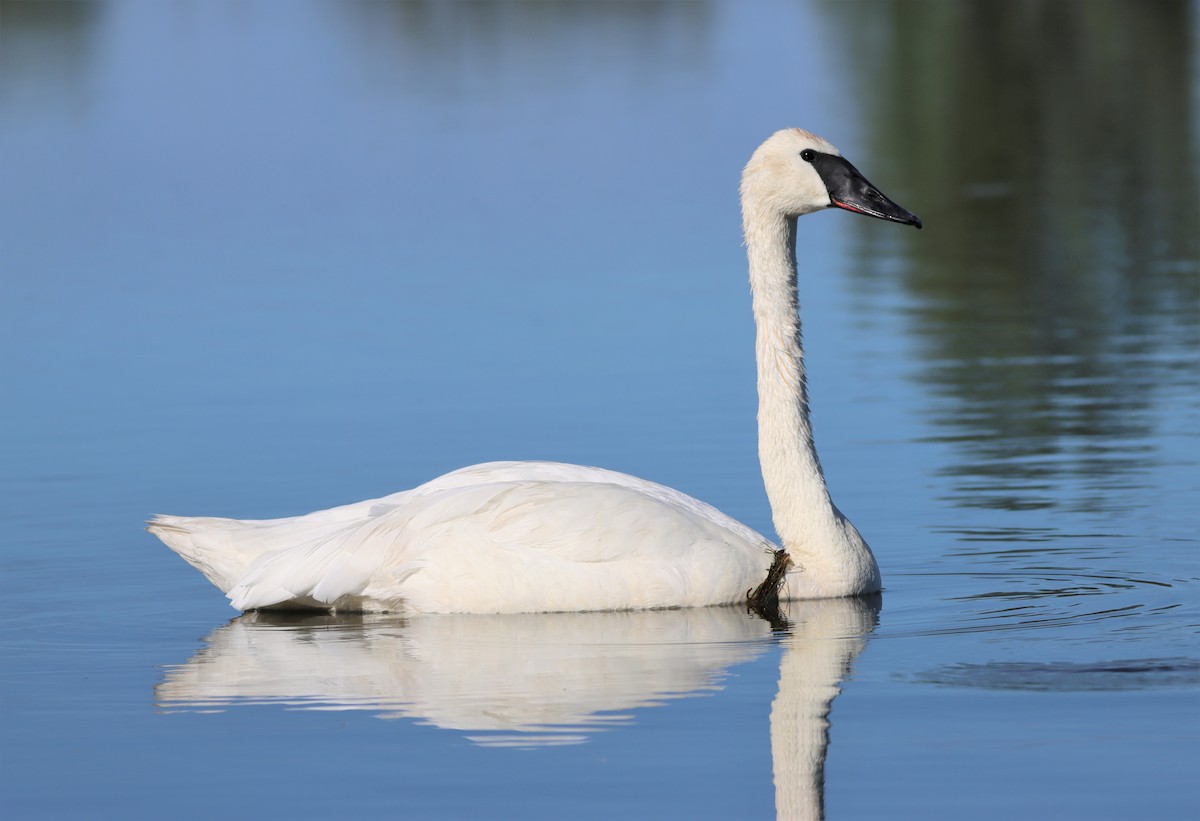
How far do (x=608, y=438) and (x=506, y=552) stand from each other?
13.1 feet

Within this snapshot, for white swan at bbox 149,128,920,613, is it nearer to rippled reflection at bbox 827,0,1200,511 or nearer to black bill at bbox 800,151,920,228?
black bill at bbox 800,151,920,228

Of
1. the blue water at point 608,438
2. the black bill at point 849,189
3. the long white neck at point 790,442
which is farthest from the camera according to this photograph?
the black bill at point 849,189

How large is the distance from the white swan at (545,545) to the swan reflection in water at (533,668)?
113 mm

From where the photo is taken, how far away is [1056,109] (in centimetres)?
3872

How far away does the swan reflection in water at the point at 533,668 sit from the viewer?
8555mm

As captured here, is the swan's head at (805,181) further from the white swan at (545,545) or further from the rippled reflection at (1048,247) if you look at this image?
the rippled reflection at (1048,247)

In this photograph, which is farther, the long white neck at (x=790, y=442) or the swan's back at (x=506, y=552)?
the long white neck at (x=790, y=442)

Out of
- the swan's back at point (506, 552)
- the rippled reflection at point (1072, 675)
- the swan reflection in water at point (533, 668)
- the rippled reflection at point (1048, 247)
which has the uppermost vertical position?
the rippled reflection at point (1048, 247)

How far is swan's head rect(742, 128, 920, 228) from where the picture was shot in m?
11.4

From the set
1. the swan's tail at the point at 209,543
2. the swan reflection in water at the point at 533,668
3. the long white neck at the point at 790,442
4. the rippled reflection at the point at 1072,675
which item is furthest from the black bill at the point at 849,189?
the swan's tail at the point at 209,543

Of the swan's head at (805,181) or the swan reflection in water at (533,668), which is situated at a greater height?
the swan's head at (805,181)

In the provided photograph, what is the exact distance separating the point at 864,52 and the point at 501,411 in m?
35.9

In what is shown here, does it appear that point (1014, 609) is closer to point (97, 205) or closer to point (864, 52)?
point (97, 205)

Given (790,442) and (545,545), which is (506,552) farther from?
(790,442)
